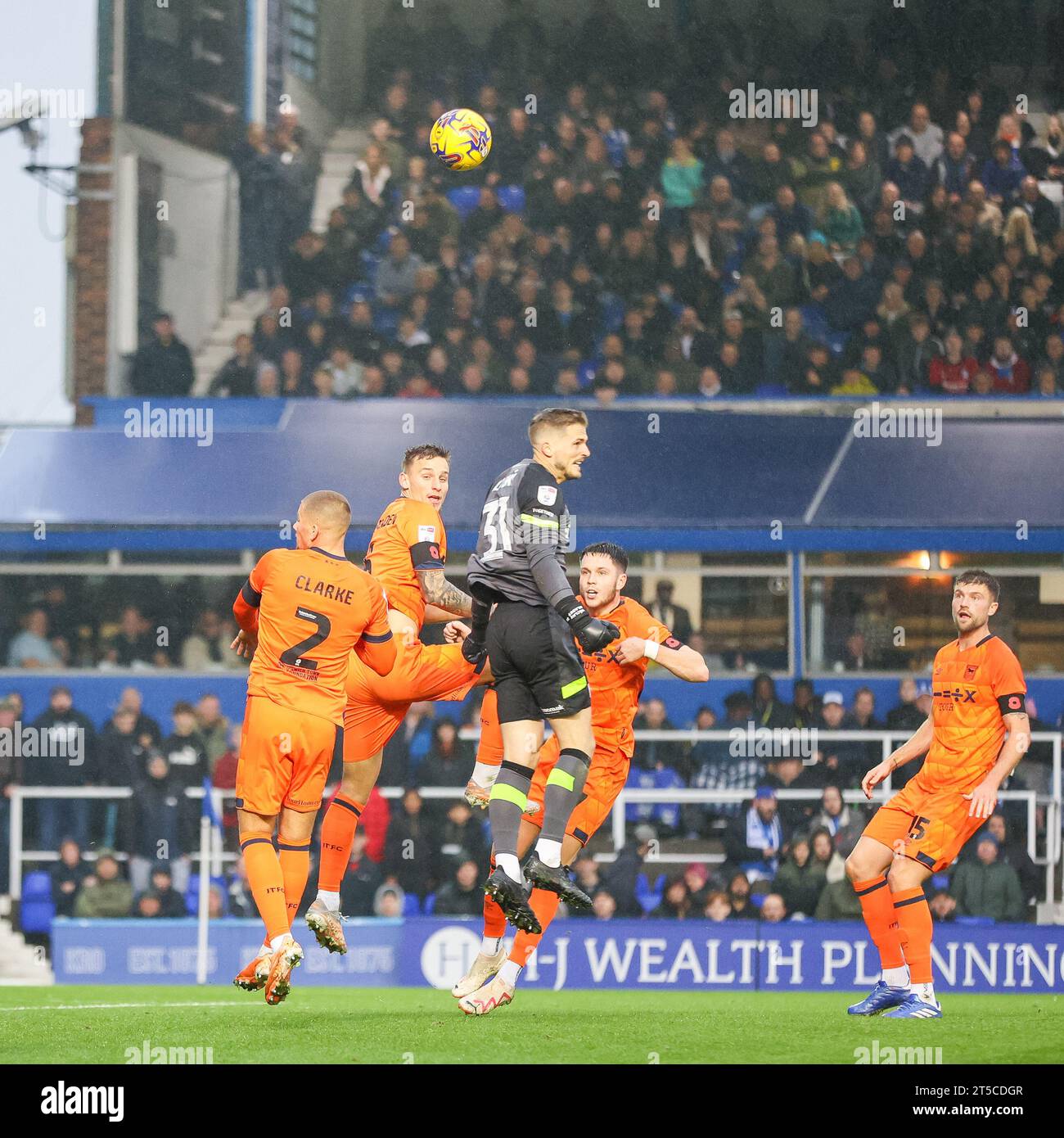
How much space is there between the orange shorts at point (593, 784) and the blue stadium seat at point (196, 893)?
534cm

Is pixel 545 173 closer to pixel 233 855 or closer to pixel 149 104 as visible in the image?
pixel 149 104

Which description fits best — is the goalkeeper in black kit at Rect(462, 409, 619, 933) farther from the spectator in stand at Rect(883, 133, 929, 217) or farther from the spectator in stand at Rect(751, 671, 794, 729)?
the spectator in stand at Rect(883, 133, 929, 217)

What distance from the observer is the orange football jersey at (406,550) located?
7.78 m

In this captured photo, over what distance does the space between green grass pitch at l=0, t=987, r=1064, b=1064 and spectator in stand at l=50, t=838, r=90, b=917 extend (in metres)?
3.17

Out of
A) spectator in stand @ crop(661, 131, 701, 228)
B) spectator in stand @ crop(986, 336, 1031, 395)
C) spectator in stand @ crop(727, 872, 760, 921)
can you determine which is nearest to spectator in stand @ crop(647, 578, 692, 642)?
spectator in stand @ crop(727, 872, 760, 921)

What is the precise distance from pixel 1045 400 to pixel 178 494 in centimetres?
732

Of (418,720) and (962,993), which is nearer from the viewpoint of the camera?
(962,993)

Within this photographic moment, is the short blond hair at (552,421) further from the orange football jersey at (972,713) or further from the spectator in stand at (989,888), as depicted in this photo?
the spectator in stand at (989,888)

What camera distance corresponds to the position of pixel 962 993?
11023 millimetres

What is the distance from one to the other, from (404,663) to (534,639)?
33.2 inches

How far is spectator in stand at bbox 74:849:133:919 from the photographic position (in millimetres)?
12508

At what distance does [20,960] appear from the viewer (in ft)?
40.3

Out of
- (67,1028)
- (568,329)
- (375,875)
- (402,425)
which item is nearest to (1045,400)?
(568,329)

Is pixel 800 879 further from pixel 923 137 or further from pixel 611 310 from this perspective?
pixel 923 137
